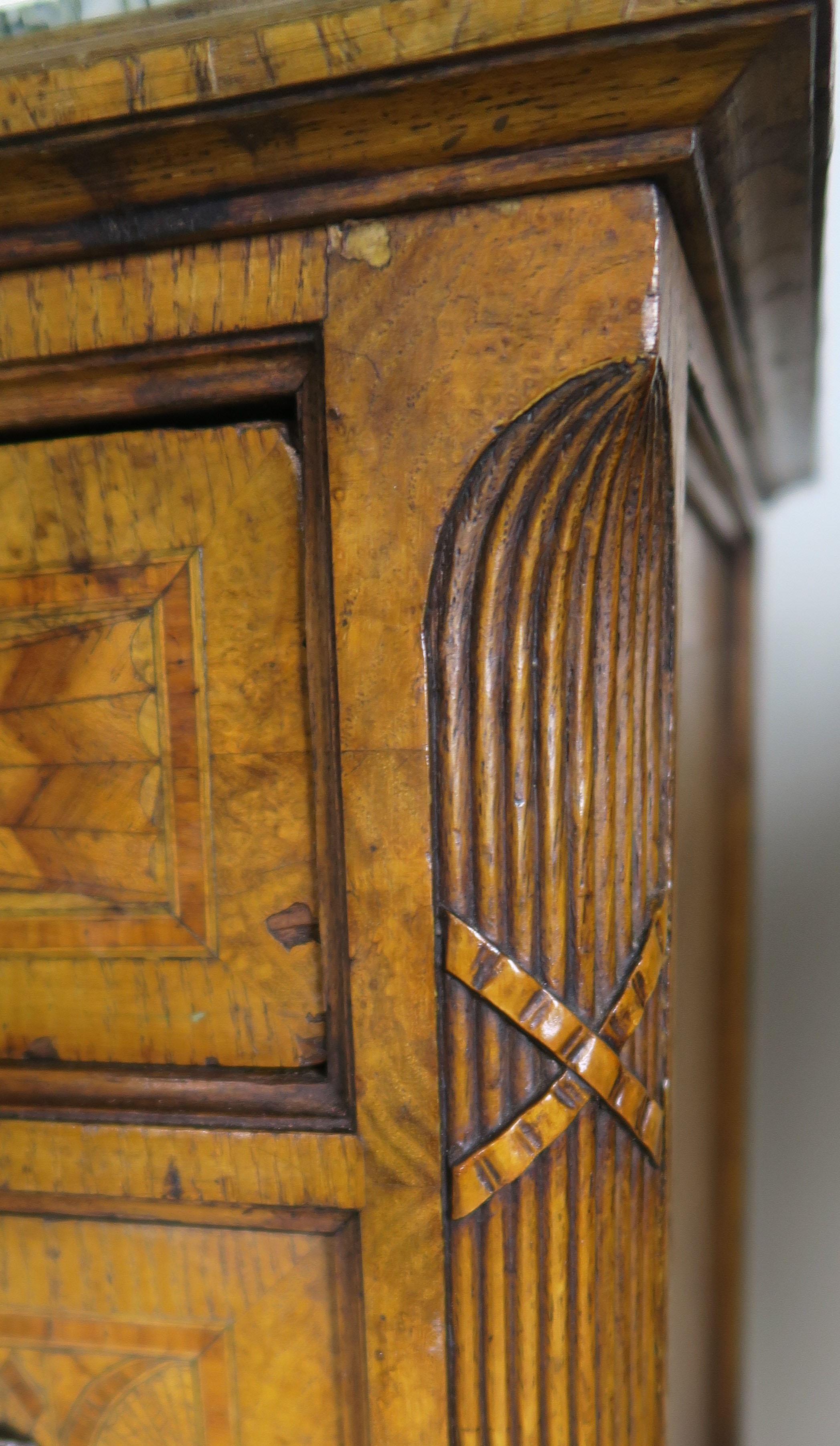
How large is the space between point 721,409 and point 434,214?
38 centimetres

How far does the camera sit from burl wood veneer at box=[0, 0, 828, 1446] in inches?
14.7

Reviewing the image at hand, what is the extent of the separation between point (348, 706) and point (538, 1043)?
0.54 feet

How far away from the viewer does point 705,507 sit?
0.84 m

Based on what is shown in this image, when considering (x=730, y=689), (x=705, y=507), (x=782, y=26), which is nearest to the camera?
(x=782, y=26)

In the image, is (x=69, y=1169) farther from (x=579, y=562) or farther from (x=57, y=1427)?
(x=579, y=562)

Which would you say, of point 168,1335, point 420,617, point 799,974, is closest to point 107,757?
point 420,617

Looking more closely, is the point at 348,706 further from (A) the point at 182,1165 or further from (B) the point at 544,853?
(A) the point at 182,1165

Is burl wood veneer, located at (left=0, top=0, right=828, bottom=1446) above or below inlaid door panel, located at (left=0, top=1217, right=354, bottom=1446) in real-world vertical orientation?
above

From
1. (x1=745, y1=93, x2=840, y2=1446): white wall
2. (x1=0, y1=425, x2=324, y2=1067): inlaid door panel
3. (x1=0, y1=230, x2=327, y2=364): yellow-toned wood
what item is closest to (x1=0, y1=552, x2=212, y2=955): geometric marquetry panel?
(x1=0, y1=425, x2=324, y2=1067): inlaid door panel

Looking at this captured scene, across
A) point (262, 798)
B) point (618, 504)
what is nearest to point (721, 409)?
point (618, 504)

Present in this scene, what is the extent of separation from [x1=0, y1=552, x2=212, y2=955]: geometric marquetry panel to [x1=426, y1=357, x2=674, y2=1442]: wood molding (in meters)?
0.13

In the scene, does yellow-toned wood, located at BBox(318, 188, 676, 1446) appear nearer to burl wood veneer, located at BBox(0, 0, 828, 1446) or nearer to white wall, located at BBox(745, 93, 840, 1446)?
burl wood veneer, located at BBox(0, 0, 828, 1446)

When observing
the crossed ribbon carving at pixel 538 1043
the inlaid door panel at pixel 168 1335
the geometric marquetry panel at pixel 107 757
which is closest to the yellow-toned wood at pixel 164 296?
the geometric marquetry panel at pixel 107 757

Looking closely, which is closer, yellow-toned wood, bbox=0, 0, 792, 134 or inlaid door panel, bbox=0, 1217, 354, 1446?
yellow-toned wood, bbox=0, 0, 792, 134
